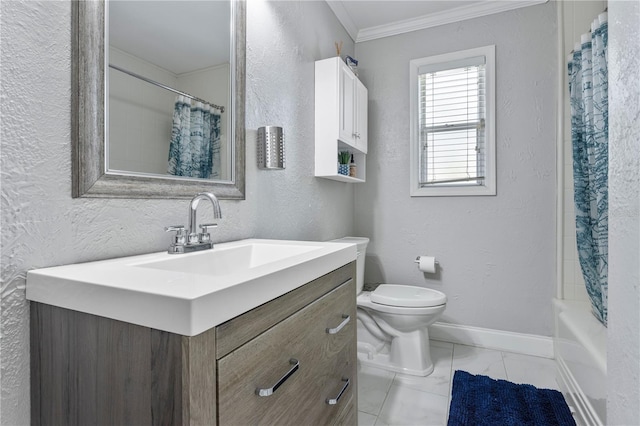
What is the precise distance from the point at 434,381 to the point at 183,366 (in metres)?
1.82

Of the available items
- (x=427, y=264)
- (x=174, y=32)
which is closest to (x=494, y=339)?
(x=427, y=264)

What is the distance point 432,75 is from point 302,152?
134cm

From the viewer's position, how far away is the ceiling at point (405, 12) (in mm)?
2352

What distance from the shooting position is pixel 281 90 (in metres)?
1.73

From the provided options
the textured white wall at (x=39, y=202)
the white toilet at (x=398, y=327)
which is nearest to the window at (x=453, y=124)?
the white toilet at (x=398, y=327)

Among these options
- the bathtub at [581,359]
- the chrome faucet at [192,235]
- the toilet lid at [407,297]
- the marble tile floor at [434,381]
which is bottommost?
the marble tile floor at [434,381]

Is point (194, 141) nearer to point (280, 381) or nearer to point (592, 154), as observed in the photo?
point (280, 381)

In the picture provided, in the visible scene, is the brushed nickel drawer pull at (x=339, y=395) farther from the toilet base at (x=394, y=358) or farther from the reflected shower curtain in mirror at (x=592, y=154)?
the reflected shower curtain in mirror at (x=592, y=154)

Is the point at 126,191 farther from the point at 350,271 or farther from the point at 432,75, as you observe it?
the point at 432,75

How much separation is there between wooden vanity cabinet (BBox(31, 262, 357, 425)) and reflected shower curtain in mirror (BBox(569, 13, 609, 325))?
4.63 ft

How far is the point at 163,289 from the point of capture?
1.85ft

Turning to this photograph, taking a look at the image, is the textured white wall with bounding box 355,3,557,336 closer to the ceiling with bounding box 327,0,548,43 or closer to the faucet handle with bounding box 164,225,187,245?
the ceiling with bounding box 327,0,548,43

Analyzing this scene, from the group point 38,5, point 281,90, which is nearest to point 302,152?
point 281,90

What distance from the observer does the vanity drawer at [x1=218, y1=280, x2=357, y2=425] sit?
636 mm
